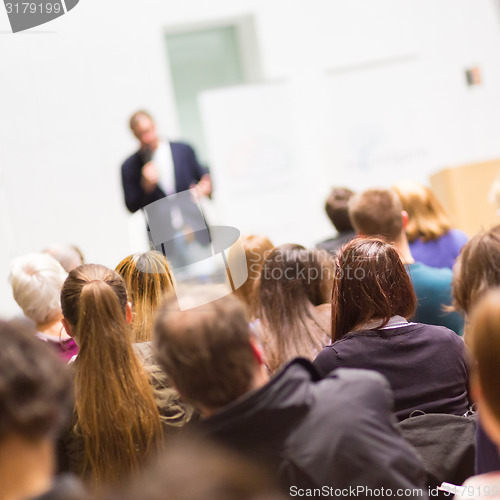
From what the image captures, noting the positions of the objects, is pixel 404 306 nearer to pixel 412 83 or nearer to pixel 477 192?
pixel 477 192

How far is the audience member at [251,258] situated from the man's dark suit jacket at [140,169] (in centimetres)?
171

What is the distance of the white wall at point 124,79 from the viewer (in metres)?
5.68

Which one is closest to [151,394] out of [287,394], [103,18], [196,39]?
[287,394]

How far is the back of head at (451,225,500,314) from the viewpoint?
182 cm

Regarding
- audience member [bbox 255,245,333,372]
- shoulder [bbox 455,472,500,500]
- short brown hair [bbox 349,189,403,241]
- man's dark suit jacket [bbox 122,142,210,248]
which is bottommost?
shoulder [bbox 455,472,500,500]

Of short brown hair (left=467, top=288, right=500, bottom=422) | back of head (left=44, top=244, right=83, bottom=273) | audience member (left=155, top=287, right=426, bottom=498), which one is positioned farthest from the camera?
back of head (left=44, top=244, right=83, bottom=273)

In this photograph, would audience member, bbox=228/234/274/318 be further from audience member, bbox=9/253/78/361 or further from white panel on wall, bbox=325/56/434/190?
white panel on wall, bbox=325/56/434/190

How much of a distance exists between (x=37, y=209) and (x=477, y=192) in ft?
11.8

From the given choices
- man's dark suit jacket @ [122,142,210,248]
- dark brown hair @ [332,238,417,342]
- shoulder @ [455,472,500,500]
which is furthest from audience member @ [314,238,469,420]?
man's dark suit jacket @ [122,142,210,248]

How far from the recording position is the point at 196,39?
6773 mm

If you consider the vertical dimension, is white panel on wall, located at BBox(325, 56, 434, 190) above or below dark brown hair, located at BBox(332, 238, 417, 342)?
above

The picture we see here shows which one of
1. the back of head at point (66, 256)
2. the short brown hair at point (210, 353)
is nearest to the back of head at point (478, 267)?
the short brown hair at point (210, 353)

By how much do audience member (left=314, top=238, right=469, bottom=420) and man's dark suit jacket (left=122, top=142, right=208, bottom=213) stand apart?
2.99 meters

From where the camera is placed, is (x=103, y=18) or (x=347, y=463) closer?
(x=347, y=463)
